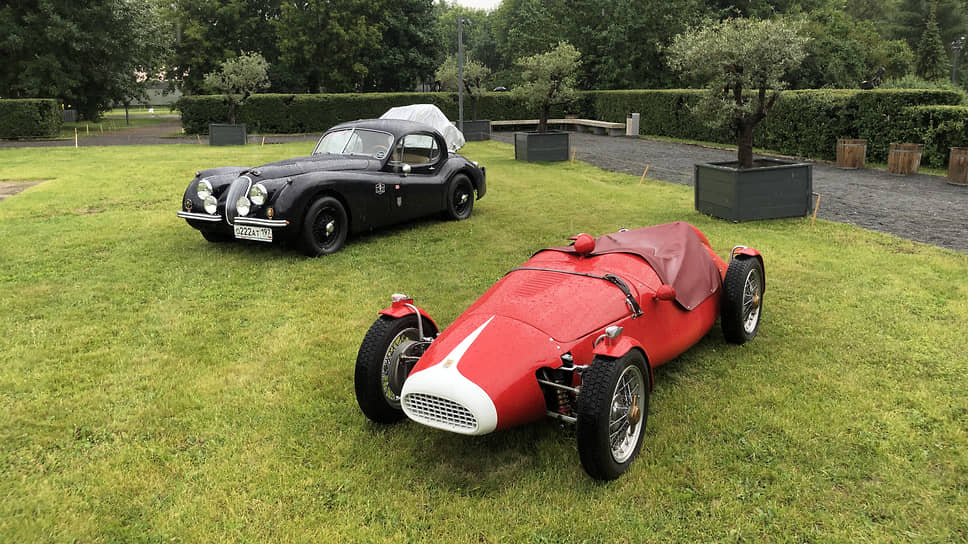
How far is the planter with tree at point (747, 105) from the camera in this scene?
9.89m

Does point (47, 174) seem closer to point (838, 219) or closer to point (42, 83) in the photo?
point (838, 219)

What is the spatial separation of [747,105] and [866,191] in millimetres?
4219

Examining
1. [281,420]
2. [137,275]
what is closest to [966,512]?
[281,420]

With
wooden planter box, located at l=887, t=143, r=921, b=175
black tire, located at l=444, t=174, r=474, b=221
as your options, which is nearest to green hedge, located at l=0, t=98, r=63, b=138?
black tire, located at l=444, t=174, r=474, b=221

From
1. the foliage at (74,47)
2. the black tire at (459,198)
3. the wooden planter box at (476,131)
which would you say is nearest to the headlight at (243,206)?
the black tire at (459,198)

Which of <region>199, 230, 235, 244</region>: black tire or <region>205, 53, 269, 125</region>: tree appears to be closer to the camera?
<region>199, 230, 235, 244</region>: black tire

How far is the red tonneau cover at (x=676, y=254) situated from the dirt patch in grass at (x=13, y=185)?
43.8 feet

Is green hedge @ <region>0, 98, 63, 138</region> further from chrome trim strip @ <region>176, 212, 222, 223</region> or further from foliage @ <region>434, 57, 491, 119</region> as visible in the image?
chrome trim strip @ <region>176, 212, 222, 223</region>

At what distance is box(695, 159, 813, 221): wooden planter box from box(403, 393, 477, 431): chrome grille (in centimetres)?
789

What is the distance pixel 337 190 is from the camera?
8.30 m

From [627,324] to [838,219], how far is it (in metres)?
7.98

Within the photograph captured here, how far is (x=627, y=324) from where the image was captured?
3.96 metres

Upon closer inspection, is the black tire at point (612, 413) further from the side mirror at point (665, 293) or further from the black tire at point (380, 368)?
the black tire at point (380, 368)

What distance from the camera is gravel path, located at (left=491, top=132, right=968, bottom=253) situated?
9523 millimetres
